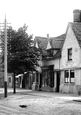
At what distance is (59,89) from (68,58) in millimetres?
4077

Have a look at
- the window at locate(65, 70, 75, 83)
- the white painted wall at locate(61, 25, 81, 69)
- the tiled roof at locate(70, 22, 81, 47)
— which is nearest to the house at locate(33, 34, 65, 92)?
the white painted wall at locate(61, 25, 81, 69)

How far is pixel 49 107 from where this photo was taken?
727 inches

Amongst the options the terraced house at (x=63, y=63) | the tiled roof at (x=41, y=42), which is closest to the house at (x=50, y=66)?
the terraced house at (x=63, y=63)

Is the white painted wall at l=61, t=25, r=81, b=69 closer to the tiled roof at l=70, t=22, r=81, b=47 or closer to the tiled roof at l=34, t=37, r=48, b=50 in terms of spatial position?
the tiled roof at l=70, t=22, r=81, b=47

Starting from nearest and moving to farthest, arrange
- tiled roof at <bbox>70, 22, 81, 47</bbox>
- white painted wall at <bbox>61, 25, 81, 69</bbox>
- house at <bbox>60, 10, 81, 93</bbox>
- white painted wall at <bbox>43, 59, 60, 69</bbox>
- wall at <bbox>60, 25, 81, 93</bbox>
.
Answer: wall at <bbox>60, 25, 81, 93</bbox>, house at <bbox>60, 10, 81, 93</bbox>, white painted wall at <bbox>61, 25, 81, 69</bbox>, tiled roof at <bbox>70, 22, 81, 47</bbox>, white painted wall at <bbox>43, 59, 60, 69</bbox>

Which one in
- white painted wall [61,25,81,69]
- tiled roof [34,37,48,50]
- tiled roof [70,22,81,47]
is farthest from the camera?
tiled roof [34,37,48,50]

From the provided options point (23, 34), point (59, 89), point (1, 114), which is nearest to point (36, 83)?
point (59, 89)

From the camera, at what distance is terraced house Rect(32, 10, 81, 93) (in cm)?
3158

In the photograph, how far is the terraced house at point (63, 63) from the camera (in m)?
31.6

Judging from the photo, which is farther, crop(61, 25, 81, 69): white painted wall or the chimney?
the chimney

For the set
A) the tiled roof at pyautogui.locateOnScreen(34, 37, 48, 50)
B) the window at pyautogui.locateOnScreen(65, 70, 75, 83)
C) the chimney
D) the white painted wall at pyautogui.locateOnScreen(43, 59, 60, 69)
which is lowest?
the window at pyautogui.locateOnScreen(65, 70, 75, 83)

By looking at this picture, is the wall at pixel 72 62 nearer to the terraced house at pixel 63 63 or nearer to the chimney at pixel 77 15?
the terraced house at pixel 63 63

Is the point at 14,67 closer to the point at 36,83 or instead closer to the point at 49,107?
the point at 36,83

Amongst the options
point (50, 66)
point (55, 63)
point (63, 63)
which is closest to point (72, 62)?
point (63, 63)
